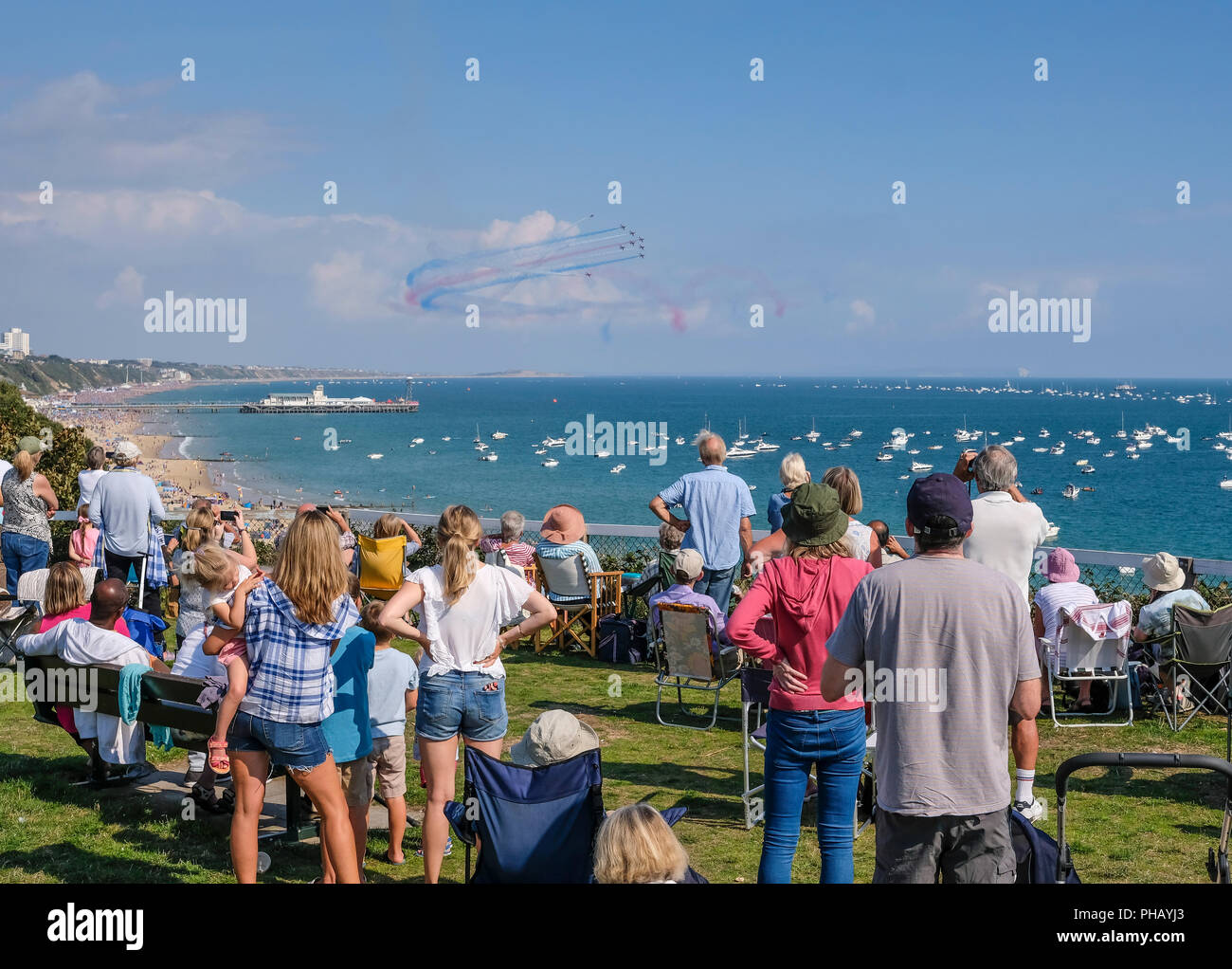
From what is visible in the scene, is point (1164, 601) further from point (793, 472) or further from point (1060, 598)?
point (793, 472)

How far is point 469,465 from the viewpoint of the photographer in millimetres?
97062

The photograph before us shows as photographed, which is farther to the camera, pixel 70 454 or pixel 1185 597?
pixel 70 454

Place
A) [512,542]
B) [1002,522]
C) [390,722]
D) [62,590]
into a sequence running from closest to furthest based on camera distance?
[390,722] < [1002,522] < [62,590] < [512,542]

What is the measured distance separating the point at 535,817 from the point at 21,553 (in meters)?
7.13

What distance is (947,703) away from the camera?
2.88 metres

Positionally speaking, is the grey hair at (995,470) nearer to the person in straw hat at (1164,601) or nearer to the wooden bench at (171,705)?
the person in straw hat at (1164,601)

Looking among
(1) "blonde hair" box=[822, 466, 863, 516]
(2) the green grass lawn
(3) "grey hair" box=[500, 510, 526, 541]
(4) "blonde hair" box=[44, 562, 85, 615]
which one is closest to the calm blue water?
(3) "grey hair" box=[500, 510, 526, 541]

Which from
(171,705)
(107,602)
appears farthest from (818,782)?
(107,602)

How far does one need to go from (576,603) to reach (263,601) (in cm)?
594

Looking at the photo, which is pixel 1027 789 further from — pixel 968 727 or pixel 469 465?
pixel 469 465

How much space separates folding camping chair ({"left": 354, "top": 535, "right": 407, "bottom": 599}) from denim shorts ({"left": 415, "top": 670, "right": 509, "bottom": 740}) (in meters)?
4.35
